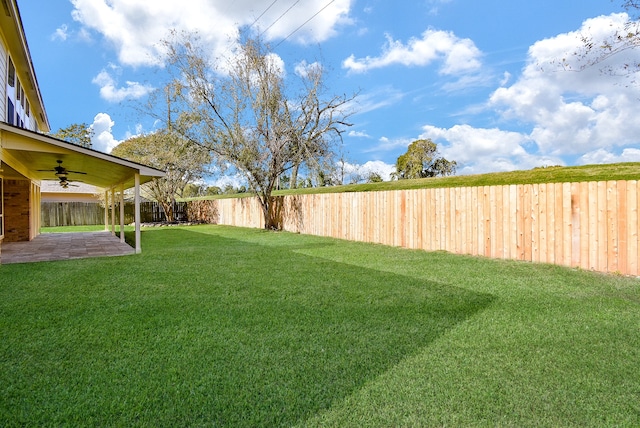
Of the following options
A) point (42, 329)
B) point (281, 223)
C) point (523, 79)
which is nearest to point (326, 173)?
point (281, 223)

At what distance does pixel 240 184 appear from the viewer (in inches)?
628

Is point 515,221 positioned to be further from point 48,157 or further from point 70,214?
point 70,214

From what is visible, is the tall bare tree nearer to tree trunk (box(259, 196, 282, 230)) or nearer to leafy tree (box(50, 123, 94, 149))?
tree trunk (box(259, 196, 282, 230))

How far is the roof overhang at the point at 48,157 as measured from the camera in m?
6.67

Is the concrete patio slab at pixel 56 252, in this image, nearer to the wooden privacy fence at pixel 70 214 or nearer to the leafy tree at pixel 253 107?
the leafy tree at pixel 253 107

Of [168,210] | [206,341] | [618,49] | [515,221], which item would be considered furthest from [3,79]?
[168,210]

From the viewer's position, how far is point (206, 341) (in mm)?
3012

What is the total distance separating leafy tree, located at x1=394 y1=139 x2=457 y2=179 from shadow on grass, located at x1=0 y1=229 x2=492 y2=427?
62.5ft

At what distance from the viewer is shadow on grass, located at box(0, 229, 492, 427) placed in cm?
209

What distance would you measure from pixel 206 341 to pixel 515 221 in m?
6.29

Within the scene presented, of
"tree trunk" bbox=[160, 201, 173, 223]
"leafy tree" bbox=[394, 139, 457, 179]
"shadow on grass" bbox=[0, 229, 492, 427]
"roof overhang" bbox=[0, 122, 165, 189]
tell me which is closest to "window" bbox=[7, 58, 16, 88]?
"roof overhang" bbox=[0, 122, 165, 189]

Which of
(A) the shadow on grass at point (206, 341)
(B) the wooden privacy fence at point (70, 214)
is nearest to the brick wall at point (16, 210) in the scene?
(A) the shadow on grass at point (206, 341)

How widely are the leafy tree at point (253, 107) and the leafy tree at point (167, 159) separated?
276 centimetres

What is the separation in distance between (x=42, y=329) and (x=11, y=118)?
872 cm
